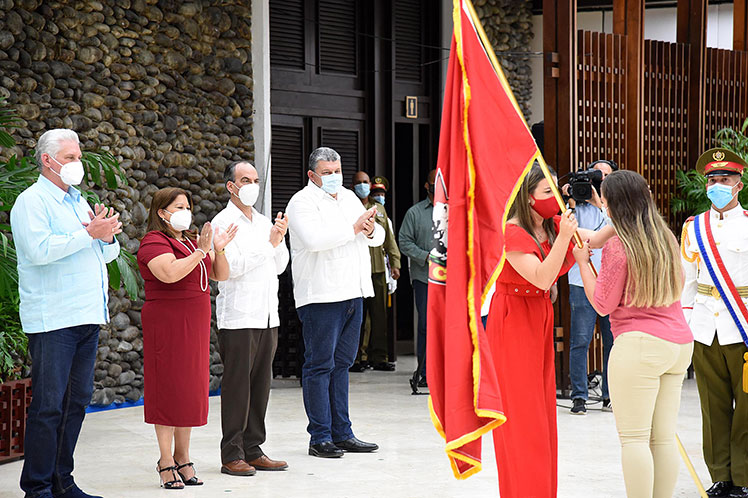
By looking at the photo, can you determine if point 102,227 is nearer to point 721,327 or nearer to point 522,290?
point 522,290

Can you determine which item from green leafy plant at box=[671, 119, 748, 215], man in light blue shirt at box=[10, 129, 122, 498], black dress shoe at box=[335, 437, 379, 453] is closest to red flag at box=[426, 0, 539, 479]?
man in light blue shirt at box=[10, 129, 122, 498]

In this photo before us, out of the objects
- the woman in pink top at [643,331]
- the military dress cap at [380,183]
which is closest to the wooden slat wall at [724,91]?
the military dress cap at [380,183]

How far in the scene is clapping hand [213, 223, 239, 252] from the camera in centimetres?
482

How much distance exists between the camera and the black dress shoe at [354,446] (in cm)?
564

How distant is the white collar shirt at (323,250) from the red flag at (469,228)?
2.06m

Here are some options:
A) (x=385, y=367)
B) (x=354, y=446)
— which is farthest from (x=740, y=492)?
Answer: (x=385, y=367)

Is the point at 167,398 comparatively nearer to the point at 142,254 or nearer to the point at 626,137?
the point at 142,254

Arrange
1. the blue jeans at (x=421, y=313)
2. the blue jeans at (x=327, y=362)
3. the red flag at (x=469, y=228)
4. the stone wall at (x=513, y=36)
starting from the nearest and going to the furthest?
the red flag at (x=469, y=228) < the blue jeans at (x=327, y=362) < the blue jeans at (x=421, y=313) < the stone wall at (x=513, y=36)

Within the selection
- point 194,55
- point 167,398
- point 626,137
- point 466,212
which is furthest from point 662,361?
point 194,55

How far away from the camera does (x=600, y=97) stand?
7617mm

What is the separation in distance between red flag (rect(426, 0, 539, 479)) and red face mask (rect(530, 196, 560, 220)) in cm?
39

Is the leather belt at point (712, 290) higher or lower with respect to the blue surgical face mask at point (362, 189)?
lower

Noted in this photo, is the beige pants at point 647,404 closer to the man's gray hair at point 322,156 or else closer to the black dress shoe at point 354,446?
the black dress shoe at point 354,446

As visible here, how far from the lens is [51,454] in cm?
434
